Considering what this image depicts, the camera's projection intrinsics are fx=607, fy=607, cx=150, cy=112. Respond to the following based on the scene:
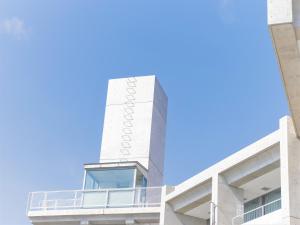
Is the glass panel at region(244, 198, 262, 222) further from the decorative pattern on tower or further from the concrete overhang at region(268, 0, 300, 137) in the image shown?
the concrete overhang at region(268, 0, 300, 137)

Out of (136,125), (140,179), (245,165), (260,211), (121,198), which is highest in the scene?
(136,125)

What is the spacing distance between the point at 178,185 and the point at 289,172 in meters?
10.6

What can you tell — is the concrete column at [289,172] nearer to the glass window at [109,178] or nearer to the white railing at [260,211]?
the white railing at [260,211]

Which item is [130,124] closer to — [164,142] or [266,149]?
[164,142]

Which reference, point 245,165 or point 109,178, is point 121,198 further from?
point 245,165

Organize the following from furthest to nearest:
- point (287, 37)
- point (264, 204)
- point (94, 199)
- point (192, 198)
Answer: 1. point (94, 199)
2. point (192, 198)
3. point (264, 204)
4. point (287, 37)

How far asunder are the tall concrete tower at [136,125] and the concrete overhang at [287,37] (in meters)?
18.9

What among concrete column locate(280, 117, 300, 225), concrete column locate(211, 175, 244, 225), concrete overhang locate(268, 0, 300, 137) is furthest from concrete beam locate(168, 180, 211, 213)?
concrete overhang locate(268, 0, 300, 137)

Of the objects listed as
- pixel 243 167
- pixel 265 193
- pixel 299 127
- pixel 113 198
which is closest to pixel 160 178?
pixel 113 198

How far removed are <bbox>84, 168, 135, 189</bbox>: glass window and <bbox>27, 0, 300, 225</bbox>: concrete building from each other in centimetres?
6

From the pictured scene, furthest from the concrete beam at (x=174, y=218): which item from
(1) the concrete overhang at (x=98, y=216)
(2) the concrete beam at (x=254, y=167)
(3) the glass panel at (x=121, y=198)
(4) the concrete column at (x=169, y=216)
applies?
(2) the concrete beam at (x=254, y=167)

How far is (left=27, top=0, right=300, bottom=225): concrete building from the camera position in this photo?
72.2 ft

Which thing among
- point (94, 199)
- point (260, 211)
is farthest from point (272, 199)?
point (94, 199)

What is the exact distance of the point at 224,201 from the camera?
29469 mm
